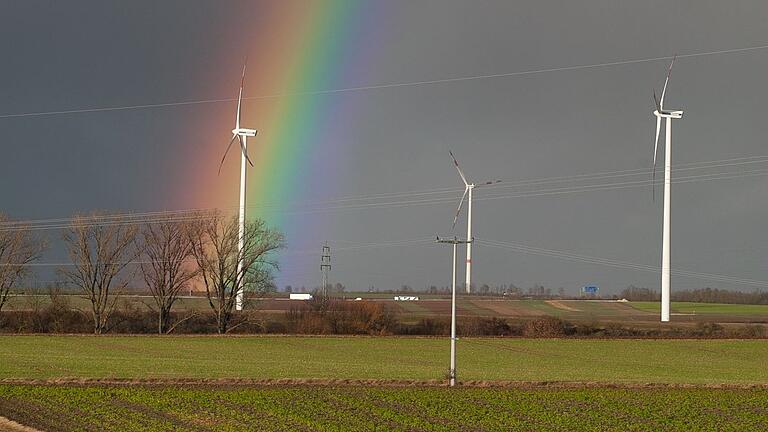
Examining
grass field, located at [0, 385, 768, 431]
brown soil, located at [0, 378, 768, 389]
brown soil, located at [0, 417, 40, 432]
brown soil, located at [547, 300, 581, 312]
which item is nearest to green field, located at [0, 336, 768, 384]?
brown soil, located at [0, 378, 768, 389]

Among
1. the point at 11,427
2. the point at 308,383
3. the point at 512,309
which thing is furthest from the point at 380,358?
the point at 512,309

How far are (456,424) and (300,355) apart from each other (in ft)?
117

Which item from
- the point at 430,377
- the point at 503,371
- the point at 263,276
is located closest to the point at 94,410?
the point at 430,377

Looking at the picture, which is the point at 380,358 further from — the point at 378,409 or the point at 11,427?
the point at 11,427

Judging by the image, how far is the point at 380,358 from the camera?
65.4 meters

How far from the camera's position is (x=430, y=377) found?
50344 millimetres

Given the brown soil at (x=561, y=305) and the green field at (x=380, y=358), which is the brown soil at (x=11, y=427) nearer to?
the green field at (x=380, y=358)

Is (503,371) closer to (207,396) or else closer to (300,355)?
(300,355)

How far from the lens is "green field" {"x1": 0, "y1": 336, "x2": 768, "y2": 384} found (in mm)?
51812

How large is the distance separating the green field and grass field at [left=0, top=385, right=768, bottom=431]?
7135mm

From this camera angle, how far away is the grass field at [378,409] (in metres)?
31.7

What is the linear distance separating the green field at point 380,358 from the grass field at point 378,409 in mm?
7135

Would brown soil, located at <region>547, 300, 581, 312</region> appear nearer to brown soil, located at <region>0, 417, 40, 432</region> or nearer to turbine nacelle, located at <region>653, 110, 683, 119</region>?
turbine nacelle, located at <region>653, 110, 683, 119</region>

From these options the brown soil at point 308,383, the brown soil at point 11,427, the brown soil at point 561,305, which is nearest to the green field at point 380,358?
the brown soil at point 308,383
